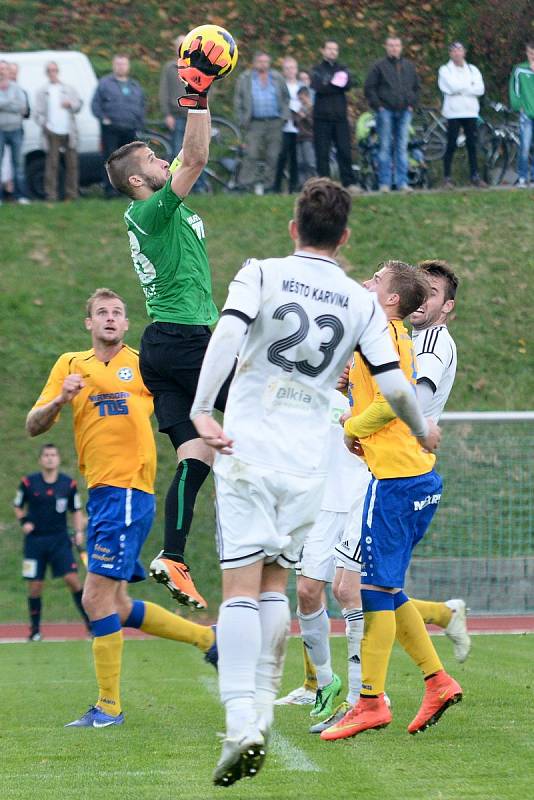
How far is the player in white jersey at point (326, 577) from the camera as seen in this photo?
776 cm

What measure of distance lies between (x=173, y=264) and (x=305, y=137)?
14121 millimetres

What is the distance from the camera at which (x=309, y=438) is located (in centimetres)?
529

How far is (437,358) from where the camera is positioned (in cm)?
672

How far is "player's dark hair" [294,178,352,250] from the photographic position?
525 cm

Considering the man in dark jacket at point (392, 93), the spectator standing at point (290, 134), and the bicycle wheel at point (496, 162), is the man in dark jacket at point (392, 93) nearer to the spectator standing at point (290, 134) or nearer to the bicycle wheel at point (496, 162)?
the spectator standing at point (290, 134)

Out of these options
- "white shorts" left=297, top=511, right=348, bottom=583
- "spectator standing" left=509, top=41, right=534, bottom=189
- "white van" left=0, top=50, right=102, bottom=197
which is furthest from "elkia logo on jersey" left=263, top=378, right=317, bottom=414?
"spectator standing" left=509, top=41, right=534, bottom=189

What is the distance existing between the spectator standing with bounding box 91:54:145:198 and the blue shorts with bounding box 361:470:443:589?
1331 centimetres

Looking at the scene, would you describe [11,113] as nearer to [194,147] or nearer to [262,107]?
[262,107]

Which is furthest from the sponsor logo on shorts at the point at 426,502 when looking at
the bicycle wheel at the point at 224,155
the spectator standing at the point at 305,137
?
the bicycle wheel at the point at 224,155

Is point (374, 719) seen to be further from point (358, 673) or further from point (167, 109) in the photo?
point (167, 109)

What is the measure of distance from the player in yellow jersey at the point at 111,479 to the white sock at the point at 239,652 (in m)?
2.54

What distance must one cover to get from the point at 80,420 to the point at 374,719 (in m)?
2.78

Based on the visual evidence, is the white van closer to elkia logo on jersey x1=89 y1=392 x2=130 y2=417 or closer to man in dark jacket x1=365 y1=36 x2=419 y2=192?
man in dark jacket x1=365 y1=36 x2=419 y2=192

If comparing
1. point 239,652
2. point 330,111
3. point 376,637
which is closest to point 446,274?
point 376,637
